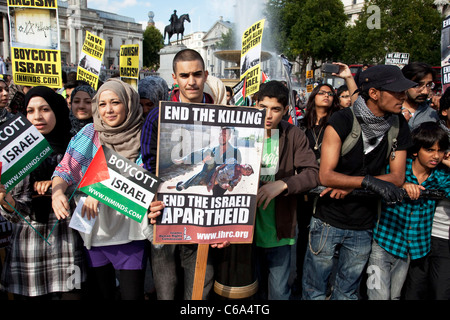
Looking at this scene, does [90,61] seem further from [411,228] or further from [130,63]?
[411,228]

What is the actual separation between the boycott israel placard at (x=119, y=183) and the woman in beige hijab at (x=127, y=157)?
405mm

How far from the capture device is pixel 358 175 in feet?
8.32

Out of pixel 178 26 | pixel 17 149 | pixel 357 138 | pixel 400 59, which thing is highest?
pixel 178 26

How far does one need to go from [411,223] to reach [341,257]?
566 millimetres

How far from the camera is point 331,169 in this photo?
2.46 meters

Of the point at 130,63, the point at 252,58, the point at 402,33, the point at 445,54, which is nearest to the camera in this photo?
the point at 252,58

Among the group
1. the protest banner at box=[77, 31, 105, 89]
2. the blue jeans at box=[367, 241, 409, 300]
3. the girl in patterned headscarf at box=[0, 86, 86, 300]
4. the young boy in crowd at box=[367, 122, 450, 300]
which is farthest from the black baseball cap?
the protest banner at box=[77, 31, 105, 89]

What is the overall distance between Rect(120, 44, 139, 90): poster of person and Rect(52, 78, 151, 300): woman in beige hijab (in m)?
4.53

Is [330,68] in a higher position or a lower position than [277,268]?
higher

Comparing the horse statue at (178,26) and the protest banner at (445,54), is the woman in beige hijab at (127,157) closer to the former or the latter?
the protest banner at (445,54)

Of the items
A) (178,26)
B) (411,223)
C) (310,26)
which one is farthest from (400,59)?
(310,26)

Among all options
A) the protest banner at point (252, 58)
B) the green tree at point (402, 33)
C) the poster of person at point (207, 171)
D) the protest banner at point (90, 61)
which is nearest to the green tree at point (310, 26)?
the green tree at point (402, 33)

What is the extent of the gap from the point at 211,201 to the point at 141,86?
244 centimetres
